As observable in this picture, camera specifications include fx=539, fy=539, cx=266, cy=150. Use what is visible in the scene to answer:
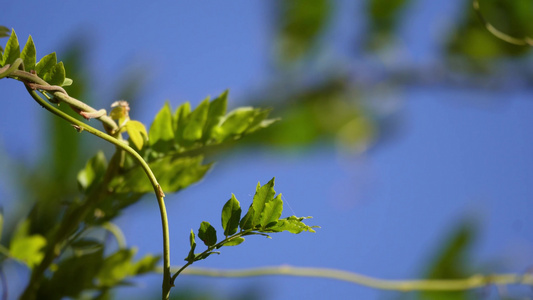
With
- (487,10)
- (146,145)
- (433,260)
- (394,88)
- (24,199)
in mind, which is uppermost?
(394,88)

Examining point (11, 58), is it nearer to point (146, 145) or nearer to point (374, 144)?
point (146, 145)

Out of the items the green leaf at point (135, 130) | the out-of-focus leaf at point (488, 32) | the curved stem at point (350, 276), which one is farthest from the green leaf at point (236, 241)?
the out-of-focus leaf at point (488, 32)

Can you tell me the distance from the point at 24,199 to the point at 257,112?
68cm

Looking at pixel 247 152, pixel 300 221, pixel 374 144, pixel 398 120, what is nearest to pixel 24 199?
pixel 247 152

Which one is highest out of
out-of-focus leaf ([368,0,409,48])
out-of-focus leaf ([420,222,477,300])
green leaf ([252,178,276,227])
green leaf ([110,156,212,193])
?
out-of-focus leaf ([368,0,409,48])

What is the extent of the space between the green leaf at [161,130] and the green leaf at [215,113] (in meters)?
0.03

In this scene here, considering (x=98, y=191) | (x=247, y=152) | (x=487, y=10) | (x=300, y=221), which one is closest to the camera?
(x=300, y=221)

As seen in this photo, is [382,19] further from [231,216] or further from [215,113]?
[231,216]

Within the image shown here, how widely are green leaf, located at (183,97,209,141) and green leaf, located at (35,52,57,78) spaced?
6.2 inches

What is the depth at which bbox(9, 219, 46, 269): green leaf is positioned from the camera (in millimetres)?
533

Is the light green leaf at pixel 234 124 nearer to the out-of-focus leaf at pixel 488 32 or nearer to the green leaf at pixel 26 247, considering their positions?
the green leaf at pixel 26 247

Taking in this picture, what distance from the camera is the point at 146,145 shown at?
50 cm

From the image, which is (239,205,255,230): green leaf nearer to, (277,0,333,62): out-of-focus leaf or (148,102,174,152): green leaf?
(148,102,174,152): green leaf

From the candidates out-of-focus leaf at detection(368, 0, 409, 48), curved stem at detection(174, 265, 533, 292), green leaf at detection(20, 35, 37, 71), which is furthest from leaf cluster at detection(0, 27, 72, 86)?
out-of-focus leaf at detection(368, 0, 409, 48)
